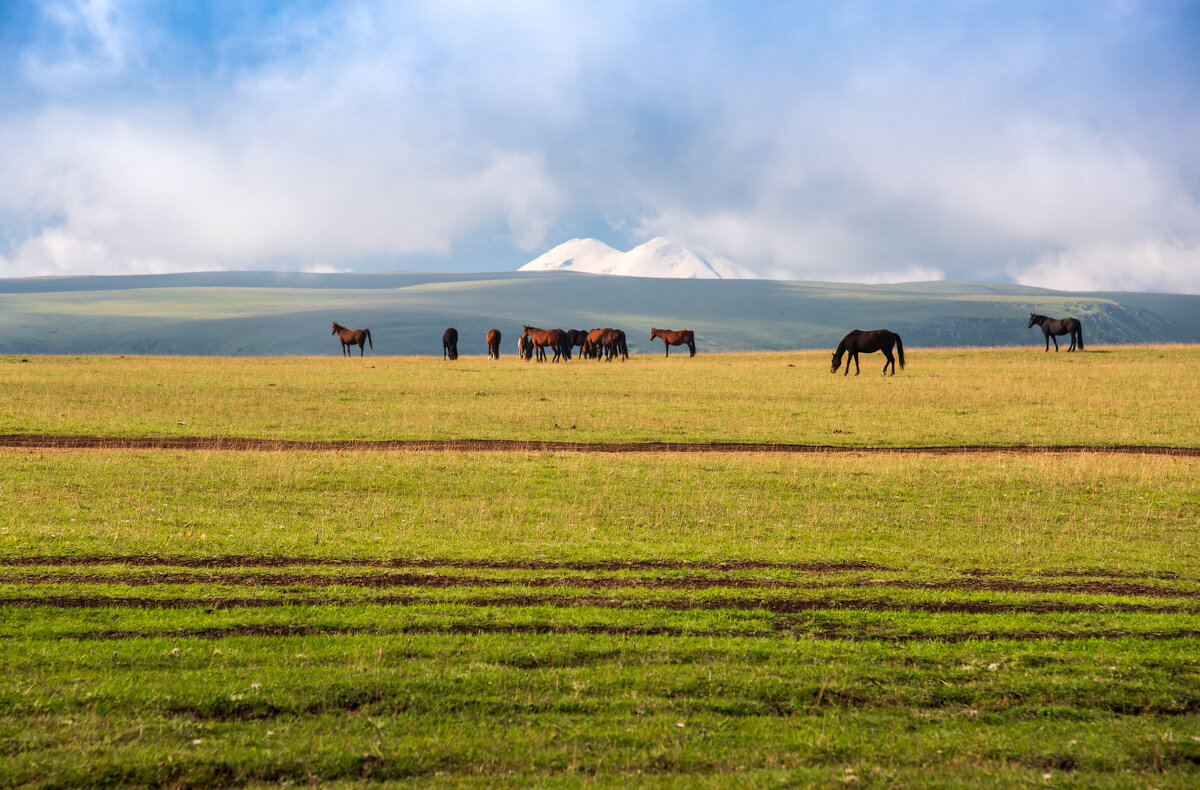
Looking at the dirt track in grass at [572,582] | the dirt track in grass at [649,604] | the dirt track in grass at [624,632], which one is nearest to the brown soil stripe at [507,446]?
the dirt track in grass at [572,582]

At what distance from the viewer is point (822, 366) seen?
51.7m

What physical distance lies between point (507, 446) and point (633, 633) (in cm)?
1660

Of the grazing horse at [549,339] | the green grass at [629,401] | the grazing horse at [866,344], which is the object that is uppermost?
the grazing horse at [549,339]

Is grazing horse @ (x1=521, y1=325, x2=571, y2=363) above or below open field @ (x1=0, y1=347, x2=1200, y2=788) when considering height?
above

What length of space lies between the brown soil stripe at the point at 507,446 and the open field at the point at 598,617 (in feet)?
2.98

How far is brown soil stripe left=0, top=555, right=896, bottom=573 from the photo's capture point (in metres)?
12.6

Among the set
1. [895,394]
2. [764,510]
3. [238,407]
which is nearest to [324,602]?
[764,510]

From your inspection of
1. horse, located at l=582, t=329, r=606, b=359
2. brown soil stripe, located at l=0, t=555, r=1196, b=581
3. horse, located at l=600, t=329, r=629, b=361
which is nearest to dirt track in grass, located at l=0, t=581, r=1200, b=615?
brown soil stripe, located at l=0, t=555, r=1196, b=581

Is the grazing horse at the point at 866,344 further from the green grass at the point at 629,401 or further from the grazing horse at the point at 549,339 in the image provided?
the grazing horse at the point at 549,339

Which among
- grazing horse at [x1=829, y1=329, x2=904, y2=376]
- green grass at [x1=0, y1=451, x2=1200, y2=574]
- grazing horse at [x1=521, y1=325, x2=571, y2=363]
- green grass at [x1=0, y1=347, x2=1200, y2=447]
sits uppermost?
grazing horse at [x1=521, y1=325, x2=571, y2=363]

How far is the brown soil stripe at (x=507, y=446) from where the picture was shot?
2522 cm

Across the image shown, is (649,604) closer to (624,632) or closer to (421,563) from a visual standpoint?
(624,632)

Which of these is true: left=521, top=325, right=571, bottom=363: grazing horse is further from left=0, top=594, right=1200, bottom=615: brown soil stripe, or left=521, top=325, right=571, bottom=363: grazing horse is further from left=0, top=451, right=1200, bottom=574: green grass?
left=0, top=594, right=1200, bottom=615: brown soil stripe

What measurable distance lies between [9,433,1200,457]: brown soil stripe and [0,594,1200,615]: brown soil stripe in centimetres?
1383
